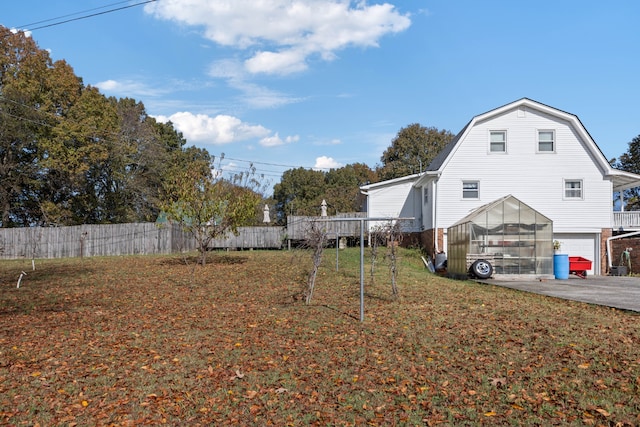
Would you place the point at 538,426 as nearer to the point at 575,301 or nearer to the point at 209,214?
the point at 575,301

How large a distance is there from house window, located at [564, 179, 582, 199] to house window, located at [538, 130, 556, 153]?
183 cm

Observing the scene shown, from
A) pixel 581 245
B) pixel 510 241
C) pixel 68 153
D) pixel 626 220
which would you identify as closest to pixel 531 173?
pixel 581 245

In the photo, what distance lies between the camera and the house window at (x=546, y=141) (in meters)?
24.8

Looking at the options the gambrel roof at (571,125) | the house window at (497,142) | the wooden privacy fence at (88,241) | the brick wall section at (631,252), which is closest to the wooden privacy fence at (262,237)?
the wooden privacy fence at (88,241)

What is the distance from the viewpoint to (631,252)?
24.3m

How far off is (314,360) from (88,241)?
84.6 ft

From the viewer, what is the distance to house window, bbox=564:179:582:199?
2467cm

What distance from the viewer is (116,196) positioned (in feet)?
121

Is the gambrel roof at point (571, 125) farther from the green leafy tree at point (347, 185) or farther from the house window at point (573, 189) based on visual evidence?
the green leafy tree at point (347, 185)

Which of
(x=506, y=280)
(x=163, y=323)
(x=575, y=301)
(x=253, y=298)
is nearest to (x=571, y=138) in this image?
(x=506, y=280)

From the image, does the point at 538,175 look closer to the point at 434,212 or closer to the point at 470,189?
the point at 470,189

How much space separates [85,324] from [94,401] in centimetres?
435

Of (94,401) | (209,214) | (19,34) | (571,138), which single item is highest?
(19,34)

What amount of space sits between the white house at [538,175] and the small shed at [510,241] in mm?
5334
